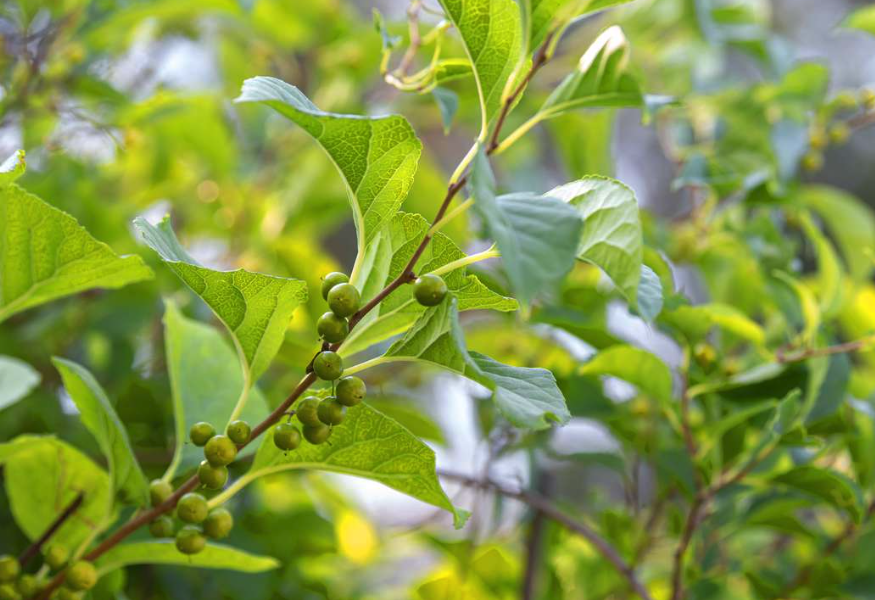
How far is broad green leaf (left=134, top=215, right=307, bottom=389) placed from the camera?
17.3 inches

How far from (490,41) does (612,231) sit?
14 cm

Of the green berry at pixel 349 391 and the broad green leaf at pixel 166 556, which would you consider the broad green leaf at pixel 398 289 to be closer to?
the green berry at pixel 349 391

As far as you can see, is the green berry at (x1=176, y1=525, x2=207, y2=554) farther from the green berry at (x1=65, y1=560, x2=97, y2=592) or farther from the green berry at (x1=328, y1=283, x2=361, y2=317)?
the green berry at (x1=328, y1=283, x2=361, y2=317)

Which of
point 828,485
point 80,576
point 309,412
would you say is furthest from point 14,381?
point 828,485

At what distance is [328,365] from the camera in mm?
424

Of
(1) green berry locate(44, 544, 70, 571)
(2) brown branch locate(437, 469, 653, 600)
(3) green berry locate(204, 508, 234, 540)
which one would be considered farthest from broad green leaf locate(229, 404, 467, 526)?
(2) brown branch locate(437, 469, 653, 600)

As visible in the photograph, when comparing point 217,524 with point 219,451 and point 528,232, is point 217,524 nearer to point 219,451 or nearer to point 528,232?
point 219,451

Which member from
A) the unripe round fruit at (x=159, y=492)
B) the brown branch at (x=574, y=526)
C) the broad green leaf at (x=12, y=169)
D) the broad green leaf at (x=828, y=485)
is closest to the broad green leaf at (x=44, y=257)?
the broad green leaf at (x=12, y=169)

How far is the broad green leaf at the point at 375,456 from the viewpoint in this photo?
1.58ft

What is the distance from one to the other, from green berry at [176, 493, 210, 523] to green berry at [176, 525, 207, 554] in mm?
20

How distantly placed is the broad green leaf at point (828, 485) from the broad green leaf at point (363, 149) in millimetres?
412

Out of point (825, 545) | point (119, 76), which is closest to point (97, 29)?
point (119, 76)

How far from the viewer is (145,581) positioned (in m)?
0.91

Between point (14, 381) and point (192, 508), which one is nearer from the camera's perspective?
point (192, 508)
